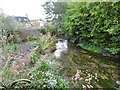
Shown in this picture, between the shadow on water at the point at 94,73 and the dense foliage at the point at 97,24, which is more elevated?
the dense foliage at the point at 97,24

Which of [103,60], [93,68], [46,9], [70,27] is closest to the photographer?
[93,68]

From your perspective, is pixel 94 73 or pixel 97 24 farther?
pixel 97 24

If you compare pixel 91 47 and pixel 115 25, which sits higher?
pixel 115 25

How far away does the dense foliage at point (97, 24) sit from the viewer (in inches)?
303

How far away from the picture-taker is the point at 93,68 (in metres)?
6.30

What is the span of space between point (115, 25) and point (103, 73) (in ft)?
8.13

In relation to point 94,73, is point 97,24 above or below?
above

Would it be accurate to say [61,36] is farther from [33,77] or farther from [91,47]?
[33,77]

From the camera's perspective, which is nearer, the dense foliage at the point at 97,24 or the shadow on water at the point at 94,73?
the shadow on water at the point at 94,73

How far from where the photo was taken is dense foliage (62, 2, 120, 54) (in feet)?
25.2

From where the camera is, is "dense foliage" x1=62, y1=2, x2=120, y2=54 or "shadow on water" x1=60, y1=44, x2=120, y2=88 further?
"dense foliage" x1=62, y1=2, x2=120, y2=54

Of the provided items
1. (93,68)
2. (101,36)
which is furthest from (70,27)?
(93,68)

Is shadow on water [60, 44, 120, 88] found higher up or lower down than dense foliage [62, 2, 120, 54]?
lower down

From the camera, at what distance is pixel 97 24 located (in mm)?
8719
